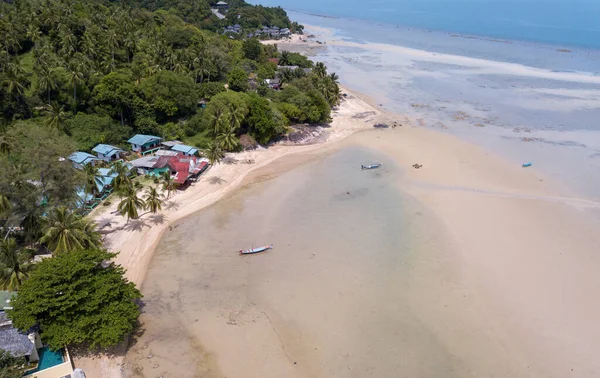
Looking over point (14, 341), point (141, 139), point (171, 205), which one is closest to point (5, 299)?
point (14, 341)

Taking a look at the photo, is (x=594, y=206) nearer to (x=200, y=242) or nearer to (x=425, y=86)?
(x=200, y=242)

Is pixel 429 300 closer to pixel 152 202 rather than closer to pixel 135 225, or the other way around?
pixel 152 202

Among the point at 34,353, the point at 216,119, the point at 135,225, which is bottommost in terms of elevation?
the point at 135,225

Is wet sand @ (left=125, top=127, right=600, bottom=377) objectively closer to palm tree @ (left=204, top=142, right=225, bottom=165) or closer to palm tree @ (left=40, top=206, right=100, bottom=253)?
palm tree @ (left=204, top=142, right=225, bottom=165)

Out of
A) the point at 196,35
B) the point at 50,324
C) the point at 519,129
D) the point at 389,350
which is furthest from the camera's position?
the point at 196,35

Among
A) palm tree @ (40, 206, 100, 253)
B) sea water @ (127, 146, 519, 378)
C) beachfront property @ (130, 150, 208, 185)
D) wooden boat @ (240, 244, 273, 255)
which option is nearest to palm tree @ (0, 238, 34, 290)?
palm tree @ (40, 206, 100, 253)

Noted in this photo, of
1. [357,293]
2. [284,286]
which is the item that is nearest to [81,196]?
[284,286]

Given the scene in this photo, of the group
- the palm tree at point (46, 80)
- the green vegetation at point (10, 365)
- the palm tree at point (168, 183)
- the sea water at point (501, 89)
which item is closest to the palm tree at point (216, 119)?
the palm tree at point (168, 183)
